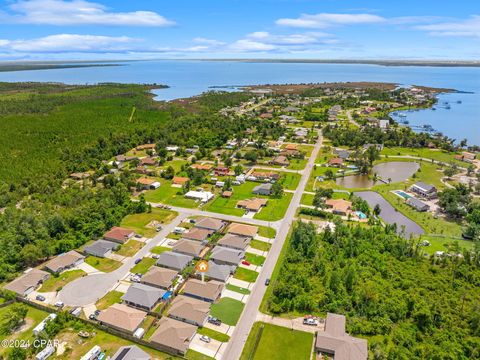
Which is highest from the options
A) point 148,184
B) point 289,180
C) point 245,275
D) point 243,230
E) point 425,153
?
point 425,153

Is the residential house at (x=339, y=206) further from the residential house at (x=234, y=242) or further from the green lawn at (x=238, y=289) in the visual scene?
the green lawn at (x=238, y=289)

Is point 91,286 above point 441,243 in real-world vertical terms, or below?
below

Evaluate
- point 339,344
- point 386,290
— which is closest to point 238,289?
point 339,344

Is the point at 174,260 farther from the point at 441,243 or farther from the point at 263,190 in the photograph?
the point at 441,243

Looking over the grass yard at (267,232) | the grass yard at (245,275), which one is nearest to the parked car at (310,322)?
the grass yard at (245,275)

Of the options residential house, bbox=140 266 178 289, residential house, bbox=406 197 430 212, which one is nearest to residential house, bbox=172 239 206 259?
residential house, bbox=140 266 178 289
